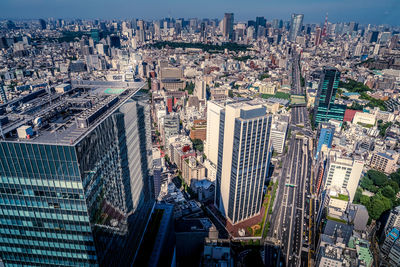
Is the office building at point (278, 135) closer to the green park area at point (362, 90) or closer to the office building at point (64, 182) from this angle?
the green park area at point (362, 90)

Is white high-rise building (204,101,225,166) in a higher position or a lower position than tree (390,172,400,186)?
higher

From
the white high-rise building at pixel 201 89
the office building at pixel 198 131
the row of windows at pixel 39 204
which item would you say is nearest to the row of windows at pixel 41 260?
the row of windows at pixel 39 204

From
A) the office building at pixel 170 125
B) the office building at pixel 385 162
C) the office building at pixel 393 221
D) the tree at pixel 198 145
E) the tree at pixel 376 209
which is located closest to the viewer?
the office building at pixel 393 221

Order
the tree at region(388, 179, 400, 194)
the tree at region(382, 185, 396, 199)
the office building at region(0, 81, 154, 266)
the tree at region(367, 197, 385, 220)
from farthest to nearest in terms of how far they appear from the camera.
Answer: the tree at region(388, 179, 400, 194) → the tree at region(382, 185, 396, 199) → the tree at region(367, 197, 385, 220) → the office building at region(0, 81, 154, 266)

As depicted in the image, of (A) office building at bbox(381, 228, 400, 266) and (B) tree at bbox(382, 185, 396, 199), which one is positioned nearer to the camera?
(A) office building at bbox(381, 228, 400, 266)

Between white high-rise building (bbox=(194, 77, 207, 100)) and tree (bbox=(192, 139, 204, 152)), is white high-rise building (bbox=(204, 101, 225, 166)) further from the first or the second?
white high-rise building (bbox=(194, 77, 207, 100))

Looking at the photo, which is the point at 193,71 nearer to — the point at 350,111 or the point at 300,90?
the point at 300,90

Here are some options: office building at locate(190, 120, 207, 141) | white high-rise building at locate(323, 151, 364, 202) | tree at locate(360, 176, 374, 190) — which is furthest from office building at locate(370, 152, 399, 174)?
office building at locate(190, 120, 207, 141)

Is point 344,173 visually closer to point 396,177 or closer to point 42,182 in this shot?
point 396,177
